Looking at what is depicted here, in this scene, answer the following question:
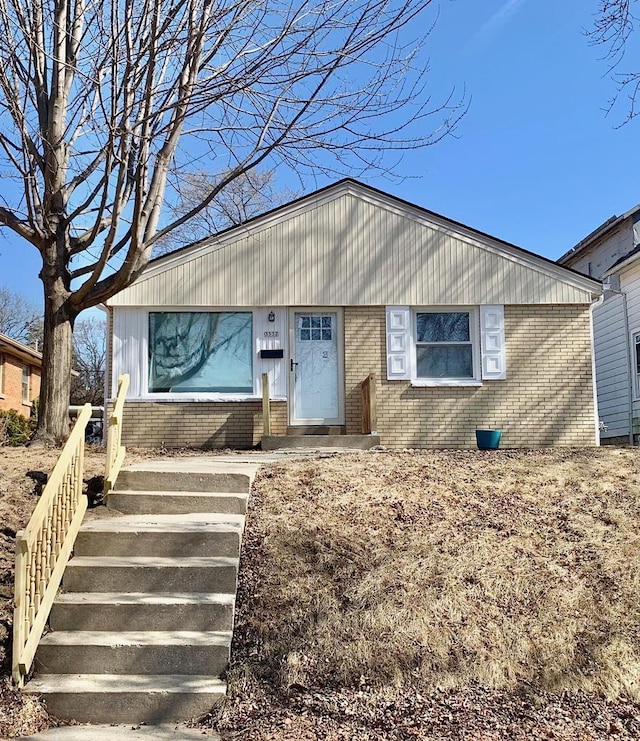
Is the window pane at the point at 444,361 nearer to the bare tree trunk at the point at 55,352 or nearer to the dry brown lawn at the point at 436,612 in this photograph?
the dry brown lawn at the point at 436,612

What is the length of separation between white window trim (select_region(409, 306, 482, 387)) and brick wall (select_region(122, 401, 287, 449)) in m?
2.72

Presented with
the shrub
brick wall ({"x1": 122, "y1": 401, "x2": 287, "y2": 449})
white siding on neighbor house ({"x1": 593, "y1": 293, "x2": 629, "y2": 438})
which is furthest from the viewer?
white siding on neighbor house ({"x1": 593, "y1": 293, "x2": 629, "y2": 438})

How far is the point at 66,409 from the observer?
9.19 m

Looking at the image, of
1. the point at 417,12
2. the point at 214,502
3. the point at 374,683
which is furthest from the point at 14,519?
the point at 417,12

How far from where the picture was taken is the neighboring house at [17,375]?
24.7 meters

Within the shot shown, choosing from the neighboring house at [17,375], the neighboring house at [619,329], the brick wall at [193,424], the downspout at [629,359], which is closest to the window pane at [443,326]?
the brick wall at [193,424]

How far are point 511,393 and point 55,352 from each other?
7.57 metres

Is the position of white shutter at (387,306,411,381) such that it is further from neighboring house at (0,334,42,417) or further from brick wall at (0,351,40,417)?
brick wall at (0,351,40,417)

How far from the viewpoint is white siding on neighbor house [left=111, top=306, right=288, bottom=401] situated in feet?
39.5

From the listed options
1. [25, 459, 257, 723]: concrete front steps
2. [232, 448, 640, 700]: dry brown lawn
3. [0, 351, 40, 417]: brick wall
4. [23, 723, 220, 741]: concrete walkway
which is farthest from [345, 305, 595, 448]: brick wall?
[0, 351, 40, 417]: brick wall

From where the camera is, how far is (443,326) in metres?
12.6

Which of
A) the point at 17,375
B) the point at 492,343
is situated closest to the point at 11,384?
the point at 17,375

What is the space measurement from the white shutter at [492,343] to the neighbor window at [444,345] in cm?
25

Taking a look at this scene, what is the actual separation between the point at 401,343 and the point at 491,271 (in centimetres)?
210
